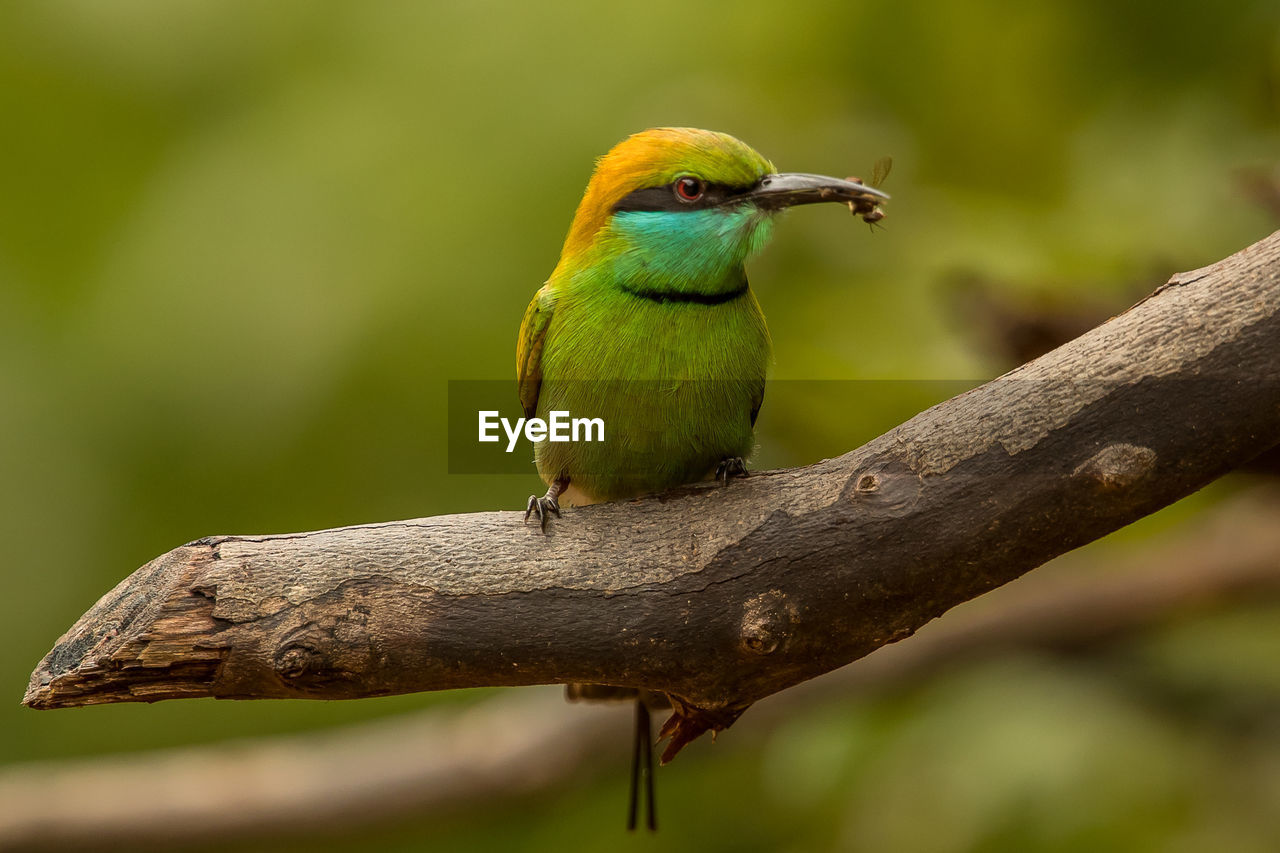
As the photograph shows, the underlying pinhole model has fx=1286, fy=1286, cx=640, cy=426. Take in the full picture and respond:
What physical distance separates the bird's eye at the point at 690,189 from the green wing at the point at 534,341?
364 millimetres

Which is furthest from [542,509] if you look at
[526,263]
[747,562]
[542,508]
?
[526,263]

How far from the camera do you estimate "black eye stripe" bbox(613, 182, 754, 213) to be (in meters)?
2.67

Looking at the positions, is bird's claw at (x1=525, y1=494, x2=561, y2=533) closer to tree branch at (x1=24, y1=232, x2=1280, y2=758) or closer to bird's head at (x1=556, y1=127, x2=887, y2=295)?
tree branch at (x1=24, y1=232, x2=1280, y2=758)

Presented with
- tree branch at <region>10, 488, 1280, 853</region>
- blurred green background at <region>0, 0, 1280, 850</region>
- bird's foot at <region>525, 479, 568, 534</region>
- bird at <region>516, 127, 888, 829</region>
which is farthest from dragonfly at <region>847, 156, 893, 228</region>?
tree branch at <region>10, 488, 1280, 853</region>

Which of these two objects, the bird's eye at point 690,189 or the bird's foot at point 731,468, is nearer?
the bird's foot at point 731,468

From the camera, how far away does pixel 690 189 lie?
106 inches

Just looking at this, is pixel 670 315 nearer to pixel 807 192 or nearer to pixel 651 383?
pixel 651 383

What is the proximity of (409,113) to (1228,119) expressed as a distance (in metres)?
3.13

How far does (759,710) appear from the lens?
4.79 metres

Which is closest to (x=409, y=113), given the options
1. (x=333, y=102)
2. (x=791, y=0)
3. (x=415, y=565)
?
(x=333, y=102)

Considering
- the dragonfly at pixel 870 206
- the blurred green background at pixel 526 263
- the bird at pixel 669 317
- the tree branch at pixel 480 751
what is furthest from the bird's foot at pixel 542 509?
the tree branch at pixel 480 751

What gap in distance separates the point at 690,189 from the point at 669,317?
10.7 inches

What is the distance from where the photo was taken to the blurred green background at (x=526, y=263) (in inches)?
160

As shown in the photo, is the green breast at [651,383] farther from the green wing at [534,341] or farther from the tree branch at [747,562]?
the tree branch at [747,562]
